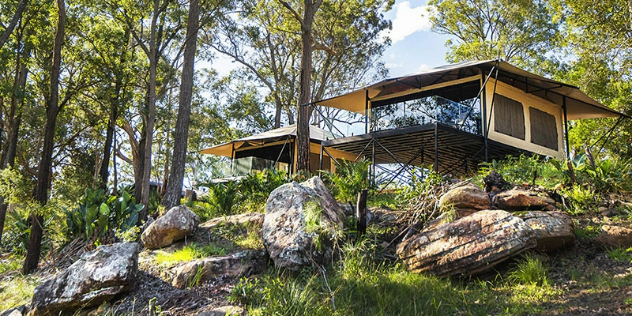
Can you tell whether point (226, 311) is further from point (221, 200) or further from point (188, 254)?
point (221, 200)

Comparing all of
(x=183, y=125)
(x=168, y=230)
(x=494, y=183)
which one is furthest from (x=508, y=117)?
(x=168, y=230)

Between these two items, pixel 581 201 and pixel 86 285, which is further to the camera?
pixel 581 201

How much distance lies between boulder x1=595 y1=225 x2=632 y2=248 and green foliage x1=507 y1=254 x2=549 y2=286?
1.21 m

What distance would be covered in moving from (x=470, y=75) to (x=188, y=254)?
11168 millimetres

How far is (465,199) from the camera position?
23.0 feet

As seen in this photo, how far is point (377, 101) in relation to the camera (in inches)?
648

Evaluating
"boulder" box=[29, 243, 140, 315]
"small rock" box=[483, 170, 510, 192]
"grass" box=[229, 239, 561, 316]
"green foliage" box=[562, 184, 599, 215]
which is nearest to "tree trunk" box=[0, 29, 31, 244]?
"boulder" box=[29, 243, 140, 315]

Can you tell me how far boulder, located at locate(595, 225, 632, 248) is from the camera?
20.0 ft

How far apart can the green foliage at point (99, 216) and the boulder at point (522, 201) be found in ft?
24.4

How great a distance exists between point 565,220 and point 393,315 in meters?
3.26

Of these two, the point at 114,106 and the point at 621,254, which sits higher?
the point at 114,106

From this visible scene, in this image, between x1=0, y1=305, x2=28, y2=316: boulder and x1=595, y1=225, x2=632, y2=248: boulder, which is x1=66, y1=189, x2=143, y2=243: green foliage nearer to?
x1=0, y1=305, x2=28, y2=316: boulder

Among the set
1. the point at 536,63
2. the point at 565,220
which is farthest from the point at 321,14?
the point at 565,220

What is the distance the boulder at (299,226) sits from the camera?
20.6 feet
